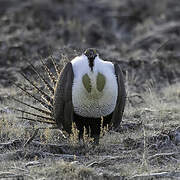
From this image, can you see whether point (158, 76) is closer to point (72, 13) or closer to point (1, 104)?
point (1, 104)

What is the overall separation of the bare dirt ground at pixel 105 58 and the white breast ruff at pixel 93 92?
0.28 meters

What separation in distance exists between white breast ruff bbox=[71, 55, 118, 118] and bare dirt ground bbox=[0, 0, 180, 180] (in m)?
0.28

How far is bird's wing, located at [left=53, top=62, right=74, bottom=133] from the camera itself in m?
3.77

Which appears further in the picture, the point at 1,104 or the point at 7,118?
the point at 1,104

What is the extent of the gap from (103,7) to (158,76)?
5296 millimetres

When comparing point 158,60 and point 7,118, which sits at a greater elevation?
point 158,60

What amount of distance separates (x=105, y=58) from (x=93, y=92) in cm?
297

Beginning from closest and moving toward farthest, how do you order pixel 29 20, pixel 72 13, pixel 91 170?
pixel 91 170 → pixel 29 20 → pixel 72 13

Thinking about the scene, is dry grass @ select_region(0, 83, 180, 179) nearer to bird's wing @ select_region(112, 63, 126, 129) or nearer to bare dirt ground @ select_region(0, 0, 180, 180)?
bare dirt ground @ select_region(0, 0, 180, 180)

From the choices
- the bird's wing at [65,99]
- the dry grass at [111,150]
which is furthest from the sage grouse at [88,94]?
the dry grass at [111,150]

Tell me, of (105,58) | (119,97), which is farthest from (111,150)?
(105,58)

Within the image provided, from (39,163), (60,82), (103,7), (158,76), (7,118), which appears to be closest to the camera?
(39,163)

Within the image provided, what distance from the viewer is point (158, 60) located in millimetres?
7922

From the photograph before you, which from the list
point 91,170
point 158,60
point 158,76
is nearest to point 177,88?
point 158,76
